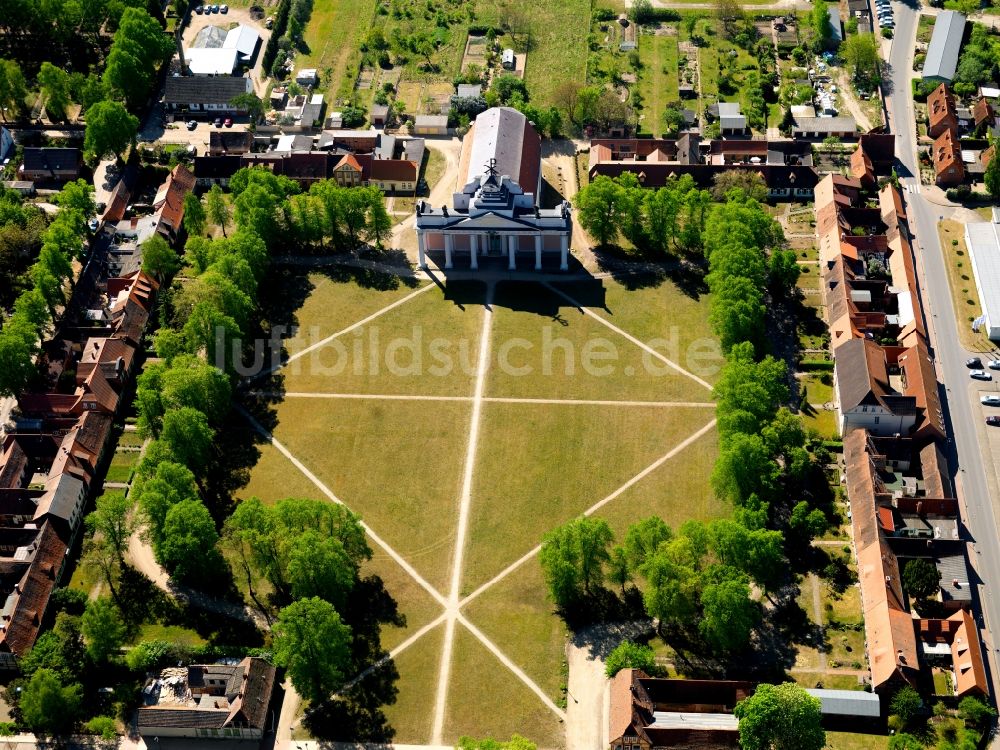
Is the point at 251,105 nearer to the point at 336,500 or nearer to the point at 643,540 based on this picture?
the point at 336,500

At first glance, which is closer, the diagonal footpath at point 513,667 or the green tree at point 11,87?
the diagonal footpath at point 513,667

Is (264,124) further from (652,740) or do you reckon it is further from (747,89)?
(652,740)

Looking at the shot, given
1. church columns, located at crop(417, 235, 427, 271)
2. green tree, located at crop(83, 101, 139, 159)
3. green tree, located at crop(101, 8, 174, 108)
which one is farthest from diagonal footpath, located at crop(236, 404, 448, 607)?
green tree, located at crop(101, 8, 174, 108)

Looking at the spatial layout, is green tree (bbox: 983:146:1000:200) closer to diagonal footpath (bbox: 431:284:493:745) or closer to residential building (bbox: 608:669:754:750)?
diagonal footpath (bbox: 431:284:493:745)

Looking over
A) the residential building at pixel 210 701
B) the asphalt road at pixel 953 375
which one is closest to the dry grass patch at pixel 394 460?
the residential building at pixel 210 701

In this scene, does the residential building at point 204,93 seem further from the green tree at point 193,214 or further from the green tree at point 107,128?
the green tree at point 193,214

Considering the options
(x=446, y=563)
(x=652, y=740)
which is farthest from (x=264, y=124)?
(x=652, y=740)
